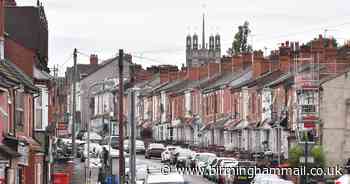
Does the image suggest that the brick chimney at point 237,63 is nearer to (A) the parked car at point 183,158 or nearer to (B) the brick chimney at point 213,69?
(B) the brick chimney at point 213,69

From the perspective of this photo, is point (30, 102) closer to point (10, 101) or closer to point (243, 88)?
point (10, 101)

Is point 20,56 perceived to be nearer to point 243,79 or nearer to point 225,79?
point 243,79

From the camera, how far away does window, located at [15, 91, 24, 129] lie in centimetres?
3801

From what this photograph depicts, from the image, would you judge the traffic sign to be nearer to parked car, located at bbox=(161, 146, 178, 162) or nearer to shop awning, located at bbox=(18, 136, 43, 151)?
shop awning, located at bbox=(18, 136, 43, 151)

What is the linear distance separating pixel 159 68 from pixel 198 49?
59.6 metres

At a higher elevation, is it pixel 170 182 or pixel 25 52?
pixel 25 52

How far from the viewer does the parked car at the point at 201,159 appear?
6820 cm

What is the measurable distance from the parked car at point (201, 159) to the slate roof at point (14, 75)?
25863mm

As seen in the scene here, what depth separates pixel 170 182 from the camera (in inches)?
1655

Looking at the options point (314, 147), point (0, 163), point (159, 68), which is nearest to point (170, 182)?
point (0, 163)

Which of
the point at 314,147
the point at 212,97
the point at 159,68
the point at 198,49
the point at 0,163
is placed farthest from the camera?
the point at 198,49

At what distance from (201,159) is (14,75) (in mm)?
33761

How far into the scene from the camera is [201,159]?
70.3m

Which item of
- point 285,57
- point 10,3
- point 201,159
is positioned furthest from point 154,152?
point 10,3
